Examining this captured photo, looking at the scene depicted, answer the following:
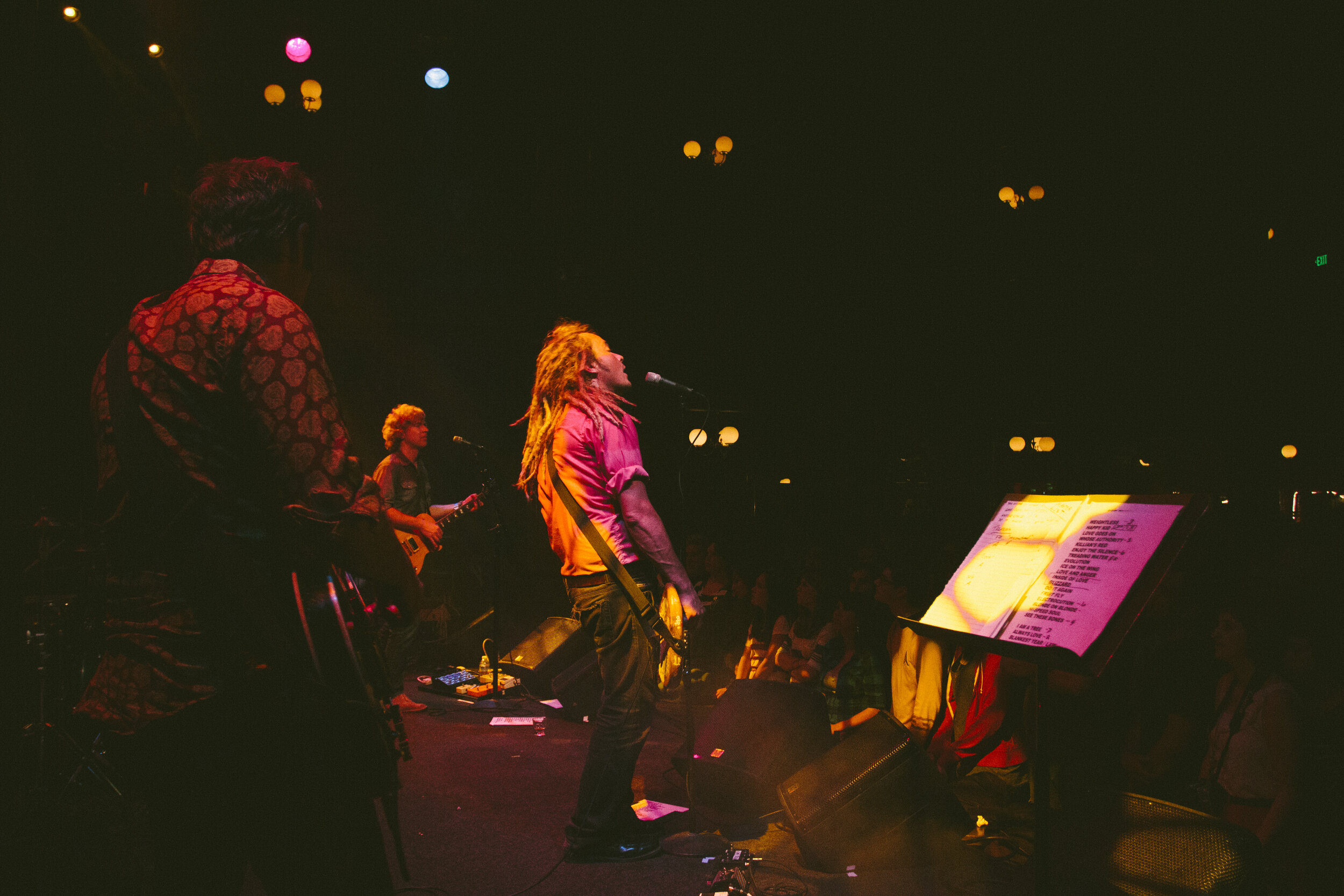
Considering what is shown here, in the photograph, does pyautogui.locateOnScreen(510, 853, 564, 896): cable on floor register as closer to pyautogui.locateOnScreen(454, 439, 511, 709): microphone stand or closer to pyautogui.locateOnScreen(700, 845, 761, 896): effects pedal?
pyautogui.locateOnScreen(700, 845, 761, 896): effects pedal

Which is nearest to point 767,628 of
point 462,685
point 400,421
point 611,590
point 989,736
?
point 462,685

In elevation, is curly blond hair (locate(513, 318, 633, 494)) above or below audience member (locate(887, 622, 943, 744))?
above

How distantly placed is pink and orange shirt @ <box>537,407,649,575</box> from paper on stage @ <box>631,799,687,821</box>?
3.84 ft

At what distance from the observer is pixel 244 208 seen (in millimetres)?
1351

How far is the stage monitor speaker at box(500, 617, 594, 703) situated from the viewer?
5059 mm

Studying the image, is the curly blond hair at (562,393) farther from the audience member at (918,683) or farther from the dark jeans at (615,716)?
the audience member at (918,683)

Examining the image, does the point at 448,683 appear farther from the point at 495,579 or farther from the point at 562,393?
the point at 562,393

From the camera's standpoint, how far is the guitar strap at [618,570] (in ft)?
9.29

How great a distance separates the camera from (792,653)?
16.1 feet

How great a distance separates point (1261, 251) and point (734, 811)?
12.2 meters

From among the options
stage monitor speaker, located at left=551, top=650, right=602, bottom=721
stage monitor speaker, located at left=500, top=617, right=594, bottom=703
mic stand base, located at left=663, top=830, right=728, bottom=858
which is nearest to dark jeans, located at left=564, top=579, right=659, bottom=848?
mic stand base, located at left=663, top=830, right=728, bottom=858

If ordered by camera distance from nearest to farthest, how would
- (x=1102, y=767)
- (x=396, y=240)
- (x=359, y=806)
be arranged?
1. (x=359, y=806)
2. (x=1102, y=767)
3. (x=396, y=240)

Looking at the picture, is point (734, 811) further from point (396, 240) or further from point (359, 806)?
point (396, 240)

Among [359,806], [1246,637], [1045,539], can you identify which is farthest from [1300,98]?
[359,806]
